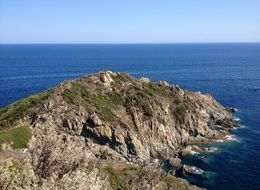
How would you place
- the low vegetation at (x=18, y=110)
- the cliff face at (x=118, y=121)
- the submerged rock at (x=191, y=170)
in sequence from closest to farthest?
the cliff face at (x=118, y=121) < the submerged rock at (x=191, y=170) < the low vegetation at (x=18, y=110)

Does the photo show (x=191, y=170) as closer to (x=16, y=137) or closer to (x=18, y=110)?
(x=16, y=137)

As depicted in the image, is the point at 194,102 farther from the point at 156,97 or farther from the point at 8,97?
the point at 8,97

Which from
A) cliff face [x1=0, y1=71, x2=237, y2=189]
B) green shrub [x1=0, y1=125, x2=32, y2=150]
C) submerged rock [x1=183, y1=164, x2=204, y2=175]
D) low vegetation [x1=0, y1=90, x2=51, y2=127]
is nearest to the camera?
green shrub [x1=0, y1=125, x2=32, y2=150]

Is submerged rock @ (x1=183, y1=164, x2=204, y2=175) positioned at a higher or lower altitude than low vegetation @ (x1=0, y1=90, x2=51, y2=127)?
lower

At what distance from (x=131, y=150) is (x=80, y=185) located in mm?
53744

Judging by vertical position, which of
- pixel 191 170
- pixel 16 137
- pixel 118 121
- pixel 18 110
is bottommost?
pixel 191 170

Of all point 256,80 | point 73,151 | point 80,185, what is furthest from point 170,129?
point 256,80

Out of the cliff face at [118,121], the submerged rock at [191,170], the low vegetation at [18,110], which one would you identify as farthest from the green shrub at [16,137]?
the submerged rock at [191,170]

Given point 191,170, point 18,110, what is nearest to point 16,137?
point 18,110

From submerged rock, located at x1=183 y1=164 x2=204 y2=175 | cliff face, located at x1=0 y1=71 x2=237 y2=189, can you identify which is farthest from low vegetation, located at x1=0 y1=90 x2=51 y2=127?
submerged rock, located at x1=183 y1=164 x2=204 y2=175

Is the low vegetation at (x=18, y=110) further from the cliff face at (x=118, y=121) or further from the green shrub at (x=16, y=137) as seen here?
the green shrub at (x=16, y=137)

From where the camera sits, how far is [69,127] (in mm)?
70375

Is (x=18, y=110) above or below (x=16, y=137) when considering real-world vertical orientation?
above

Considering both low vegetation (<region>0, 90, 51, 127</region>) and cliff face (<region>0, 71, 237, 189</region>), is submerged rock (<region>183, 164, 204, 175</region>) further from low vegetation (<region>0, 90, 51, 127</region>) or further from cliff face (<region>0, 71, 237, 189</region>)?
low vegetation (<region>0, 90, 51, 127</region>)
